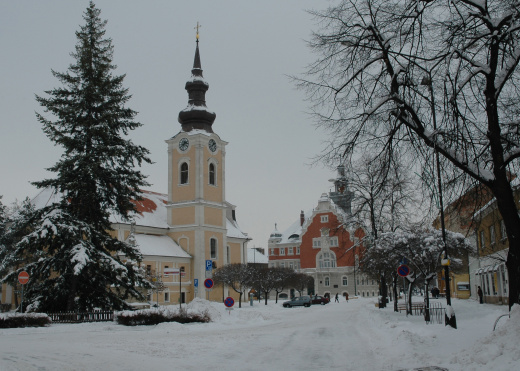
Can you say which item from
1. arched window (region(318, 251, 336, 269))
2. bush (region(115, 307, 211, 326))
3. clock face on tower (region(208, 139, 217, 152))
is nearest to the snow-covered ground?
bush (region(115, 307, 211, 326))

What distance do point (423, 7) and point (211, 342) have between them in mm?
11058

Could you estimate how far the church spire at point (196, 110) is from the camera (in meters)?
61.2

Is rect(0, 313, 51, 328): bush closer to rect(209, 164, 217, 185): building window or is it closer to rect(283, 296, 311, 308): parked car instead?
rect(283, 296, 311, 308): parked car

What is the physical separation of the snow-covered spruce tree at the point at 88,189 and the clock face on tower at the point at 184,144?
31365 millimetres

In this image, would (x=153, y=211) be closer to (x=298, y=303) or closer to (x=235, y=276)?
(x=235, y=276)

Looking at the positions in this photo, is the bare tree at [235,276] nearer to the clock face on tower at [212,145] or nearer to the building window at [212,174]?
the building window at [212,174]

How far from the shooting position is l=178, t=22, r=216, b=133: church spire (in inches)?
2411

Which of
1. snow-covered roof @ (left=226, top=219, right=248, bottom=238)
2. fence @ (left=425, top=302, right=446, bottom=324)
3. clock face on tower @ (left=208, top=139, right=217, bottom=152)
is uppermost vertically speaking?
clock face on tower @ (left=208, top=139, right=217, bottom=152)

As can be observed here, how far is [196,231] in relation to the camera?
5875cm

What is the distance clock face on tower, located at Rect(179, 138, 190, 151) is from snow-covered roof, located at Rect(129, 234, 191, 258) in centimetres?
1072

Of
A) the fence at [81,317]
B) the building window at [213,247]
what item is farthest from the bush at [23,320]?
the building window at [213,247]

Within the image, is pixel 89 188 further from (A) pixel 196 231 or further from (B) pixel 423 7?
(A) pixel 196 231

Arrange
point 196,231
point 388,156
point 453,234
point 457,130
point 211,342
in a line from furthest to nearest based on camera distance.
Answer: point 196,231, point 453,234, point 211,342, point 388,156, point 457,130

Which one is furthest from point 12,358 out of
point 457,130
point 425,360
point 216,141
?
point 216,141
